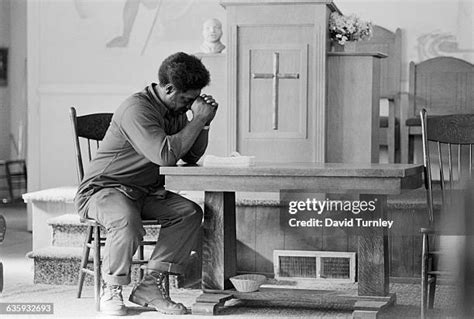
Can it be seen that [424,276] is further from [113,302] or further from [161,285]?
[113,302]

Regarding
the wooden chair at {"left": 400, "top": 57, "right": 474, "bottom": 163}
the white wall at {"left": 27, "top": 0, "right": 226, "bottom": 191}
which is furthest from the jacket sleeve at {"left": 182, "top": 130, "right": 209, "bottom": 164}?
the white wall at {"left": 27, "top": 0, "right": 226, "bottom": 191}

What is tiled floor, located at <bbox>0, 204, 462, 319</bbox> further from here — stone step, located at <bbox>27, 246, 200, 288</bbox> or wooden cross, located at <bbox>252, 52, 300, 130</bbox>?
wooden cross, located at <bbox>252, 52, 300, 130</bbox>

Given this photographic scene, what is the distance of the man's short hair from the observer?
2.72 metres

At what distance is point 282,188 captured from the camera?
2.64 metres

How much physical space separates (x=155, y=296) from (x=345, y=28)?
4.78 feet

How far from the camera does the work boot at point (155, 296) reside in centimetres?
282

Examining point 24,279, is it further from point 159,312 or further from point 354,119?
point 354,119

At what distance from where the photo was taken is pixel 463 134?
2.92 meters

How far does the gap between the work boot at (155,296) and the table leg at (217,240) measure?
0.15 m

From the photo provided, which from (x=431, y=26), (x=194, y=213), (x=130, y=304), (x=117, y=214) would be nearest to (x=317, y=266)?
(x=194, y=213)

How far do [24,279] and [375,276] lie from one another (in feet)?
5.12

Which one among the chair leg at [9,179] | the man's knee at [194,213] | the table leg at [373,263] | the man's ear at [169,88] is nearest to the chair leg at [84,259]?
the man's knee at [194,213]

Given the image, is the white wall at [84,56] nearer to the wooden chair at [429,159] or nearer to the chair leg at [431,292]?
the wooden chair at [429,159]

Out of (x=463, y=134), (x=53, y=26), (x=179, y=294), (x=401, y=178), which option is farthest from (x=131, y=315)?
(x=53, y=26)
